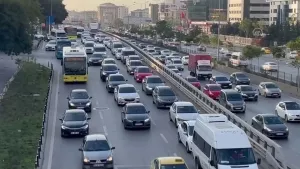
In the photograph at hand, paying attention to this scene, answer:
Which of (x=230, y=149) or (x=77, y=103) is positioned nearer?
(x=230, y=149)

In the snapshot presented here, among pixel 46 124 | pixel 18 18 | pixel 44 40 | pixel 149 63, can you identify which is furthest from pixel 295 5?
pixel 46 124

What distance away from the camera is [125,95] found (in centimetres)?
4131

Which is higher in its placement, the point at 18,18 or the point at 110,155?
the point at 18,18

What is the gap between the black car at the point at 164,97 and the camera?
4059cm

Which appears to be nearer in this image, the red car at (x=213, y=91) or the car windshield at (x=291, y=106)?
the car windshield at (x=291, y=106)

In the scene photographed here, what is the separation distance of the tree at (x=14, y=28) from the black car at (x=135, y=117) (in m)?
30.0

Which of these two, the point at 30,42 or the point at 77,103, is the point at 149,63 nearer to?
the point at 30,42

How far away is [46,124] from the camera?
115ft

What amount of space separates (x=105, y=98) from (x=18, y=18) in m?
20.8

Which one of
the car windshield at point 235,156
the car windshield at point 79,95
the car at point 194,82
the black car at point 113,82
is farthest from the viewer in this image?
the car at point 194,82

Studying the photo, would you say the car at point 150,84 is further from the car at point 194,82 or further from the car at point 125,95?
the car at point 125,95

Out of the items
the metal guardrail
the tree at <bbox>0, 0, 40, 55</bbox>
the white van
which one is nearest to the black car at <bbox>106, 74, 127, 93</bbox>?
the metal guardrail

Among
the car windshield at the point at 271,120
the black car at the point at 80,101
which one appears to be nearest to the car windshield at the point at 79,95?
the black car at the point at 80,101

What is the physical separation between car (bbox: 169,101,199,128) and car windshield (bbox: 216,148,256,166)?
1067 centimetres
